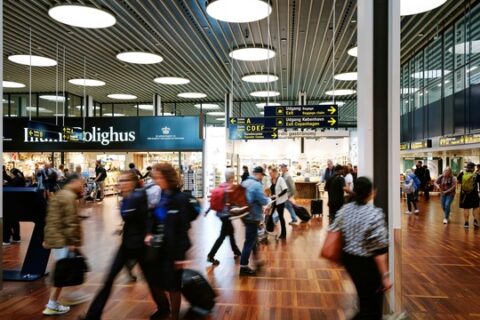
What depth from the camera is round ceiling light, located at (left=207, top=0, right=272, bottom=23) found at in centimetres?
851

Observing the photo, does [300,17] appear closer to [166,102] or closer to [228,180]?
[228,180]

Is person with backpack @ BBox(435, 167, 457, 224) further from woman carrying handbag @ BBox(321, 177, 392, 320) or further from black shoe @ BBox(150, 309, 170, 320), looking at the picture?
black shoe @ BBox(150, 309, 170, 320)

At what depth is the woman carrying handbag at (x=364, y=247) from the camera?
333 centimetres

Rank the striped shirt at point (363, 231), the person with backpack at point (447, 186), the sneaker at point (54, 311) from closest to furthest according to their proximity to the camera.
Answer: the striped shirt at point (363, 231) < the sneaker at point (54, 311) < the person with backpack at point (447, 186)

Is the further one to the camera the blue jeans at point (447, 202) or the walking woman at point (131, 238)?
the blue jeans at point (447, 202)

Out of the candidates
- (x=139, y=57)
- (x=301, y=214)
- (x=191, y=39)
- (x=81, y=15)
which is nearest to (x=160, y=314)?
(x=81, y=15)

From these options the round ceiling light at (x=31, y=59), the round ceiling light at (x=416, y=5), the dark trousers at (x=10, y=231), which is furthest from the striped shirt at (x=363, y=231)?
the round ceiling light at (x=31, y=59)

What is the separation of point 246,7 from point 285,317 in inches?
248

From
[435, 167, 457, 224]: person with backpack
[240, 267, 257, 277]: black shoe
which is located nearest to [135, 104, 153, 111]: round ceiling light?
[435, 167, 457, 224]: person with backpack

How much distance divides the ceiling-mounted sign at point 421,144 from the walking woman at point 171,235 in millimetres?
14046

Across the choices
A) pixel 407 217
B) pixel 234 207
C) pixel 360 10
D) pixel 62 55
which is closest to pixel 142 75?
pixel 62 55

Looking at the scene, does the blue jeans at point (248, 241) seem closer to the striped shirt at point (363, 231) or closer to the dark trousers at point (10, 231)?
the striped shirt at point (363, 231)

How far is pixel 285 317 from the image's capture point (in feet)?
14.9

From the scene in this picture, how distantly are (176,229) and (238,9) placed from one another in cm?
620
